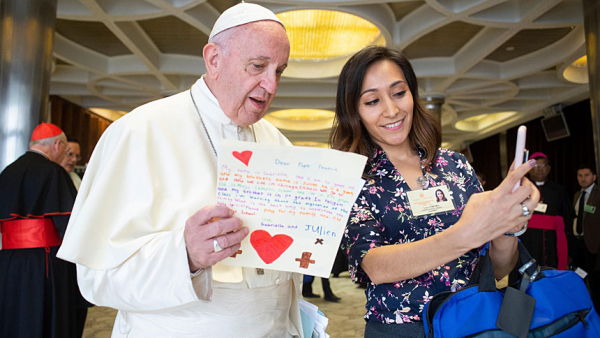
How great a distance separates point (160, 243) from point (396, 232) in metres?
0.73

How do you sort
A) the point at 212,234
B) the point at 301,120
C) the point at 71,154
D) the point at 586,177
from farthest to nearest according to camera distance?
1. the point at 301,120
2. the point at 586,177
3. the point at 71,154
4. the point at 212,234

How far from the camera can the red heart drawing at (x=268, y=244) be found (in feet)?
3.36

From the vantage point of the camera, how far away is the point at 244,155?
0.98 meters

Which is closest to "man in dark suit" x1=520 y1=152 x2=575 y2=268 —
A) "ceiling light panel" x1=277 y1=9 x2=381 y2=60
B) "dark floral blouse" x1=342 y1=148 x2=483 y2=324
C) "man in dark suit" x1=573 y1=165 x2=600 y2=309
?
"man in dark suit" x1=573 y1=165 x2=600 y2=309

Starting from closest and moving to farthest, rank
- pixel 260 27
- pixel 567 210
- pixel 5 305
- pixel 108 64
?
pixel 260 27 → pixel 5 305 → pixel 567 210 → pixel 108 64

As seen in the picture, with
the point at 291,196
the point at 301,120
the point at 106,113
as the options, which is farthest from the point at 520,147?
the point at 301,120

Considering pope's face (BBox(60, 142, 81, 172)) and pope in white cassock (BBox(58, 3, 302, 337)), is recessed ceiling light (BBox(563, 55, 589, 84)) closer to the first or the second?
pope's face (BBox(60, 142, 81, 172))

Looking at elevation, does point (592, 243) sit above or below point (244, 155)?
below

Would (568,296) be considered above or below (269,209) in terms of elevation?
below

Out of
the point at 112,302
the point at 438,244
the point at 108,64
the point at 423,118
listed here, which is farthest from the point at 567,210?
the point at 108,64

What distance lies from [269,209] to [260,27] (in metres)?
0.59

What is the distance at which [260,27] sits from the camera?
4.23ft

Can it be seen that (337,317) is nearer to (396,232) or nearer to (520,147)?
(396,232)

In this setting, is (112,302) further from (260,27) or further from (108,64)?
(108,64)
